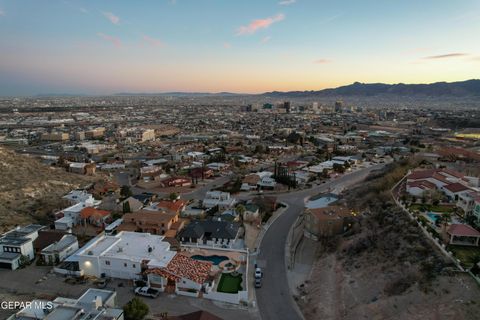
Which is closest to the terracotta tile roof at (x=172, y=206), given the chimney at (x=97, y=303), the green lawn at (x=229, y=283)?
the green lawn at (x=229, y=283)

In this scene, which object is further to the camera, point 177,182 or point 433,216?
point 177,182

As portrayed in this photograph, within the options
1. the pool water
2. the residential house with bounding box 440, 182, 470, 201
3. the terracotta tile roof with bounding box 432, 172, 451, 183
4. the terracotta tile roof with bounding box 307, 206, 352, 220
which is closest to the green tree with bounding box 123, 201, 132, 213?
the pool water

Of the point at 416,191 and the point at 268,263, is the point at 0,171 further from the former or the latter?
the point at 416,191

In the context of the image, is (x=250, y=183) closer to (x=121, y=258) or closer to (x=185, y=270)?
(x=185, y=270)

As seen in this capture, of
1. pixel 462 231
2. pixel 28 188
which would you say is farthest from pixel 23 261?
pixel 462 231

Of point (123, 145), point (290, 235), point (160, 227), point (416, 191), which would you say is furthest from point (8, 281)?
point (123, 145)

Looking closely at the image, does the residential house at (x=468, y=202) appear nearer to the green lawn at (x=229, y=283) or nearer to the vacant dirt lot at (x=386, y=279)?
the vacant dirt lot at (x=386, y=279)
